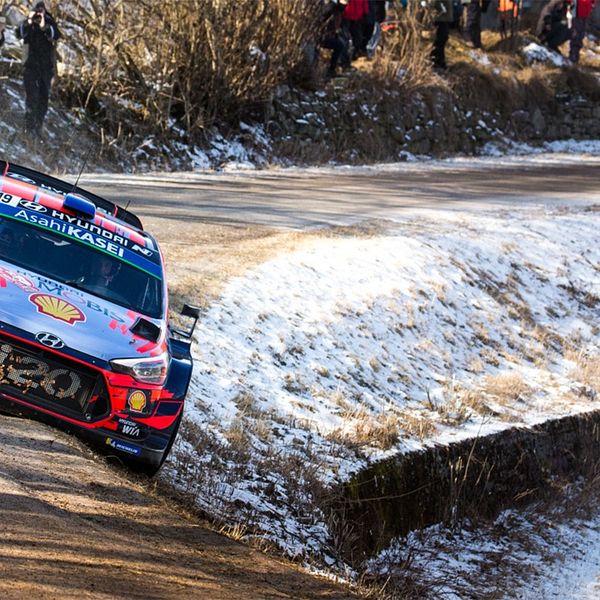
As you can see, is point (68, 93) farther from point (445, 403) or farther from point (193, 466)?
point (193, 466)

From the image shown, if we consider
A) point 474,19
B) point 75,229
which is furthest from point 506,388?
point 474,19

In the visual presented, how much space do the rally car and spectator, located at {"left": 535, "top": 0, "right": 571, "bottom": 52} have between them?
2828 cm

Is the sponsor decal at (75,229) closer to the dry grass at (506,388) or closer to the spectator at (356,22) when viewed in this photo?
the dry grass at (506,388)

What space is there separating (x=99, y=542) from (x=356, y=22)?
22.6m

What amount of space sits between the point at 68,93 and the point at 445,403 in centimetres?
1309

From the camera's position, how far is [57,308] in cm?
786

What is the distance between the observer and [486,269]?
1789cm

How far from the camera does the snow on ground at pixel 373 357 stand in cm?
1016

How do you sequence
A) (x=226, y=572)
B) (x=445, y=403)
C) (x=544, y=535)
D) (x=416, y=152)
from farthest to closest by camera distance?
(x=416, y=152) → (x=445, y=403) → (x=544, y=535) → (x=226, y=572)

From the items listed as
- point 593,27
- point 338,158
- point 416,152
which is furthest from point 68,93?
point 593,27

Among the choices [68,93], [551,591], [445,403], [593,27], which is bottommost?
[551,591]

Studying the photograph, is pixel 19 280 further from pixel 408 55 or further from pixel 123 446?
pixel 408 55

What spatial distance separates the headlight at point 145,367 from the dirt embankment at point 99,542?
729 mm

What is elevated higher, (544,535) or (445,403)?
(445,403)
